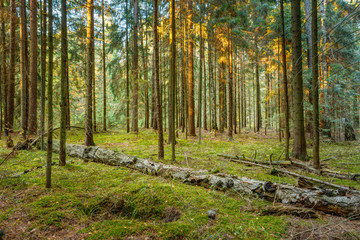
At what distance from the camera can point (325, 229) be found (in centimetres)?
269

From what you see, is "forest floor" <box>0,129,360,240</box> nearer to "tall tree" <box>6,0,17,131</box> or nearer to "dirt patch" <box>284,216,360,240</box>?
"dirt patch" <box>284,216,360,240</box>

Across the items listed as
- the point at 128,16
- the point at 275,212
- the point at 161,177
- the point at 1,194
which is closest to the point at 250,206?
the point at 275,212

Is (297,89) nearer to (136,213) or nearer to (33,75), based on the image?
(136,213)

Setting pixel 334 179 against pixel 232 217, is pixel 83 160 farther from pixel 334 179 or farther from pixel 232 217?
pixel 334 179

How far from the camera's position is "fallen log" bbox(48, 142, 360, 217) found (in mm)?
3104

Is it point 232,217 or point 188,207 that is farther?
point 188,207

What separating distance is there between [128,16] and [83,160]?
40.4ft

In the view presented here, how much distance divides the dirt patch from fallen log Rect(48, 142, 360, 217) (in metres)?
0.25

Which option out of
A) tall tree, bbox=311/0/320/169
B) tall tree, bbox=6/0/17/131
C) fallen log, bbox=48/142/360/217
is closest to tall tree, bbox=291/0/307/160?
tall tree, bbox=311/0/320/169

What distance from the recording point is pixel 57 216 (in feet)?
9.89

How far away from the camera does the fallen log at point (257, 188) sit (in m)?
3.10

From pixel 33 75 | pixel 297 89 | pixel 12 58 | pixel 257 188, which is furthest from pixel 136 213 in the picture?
pixel 12 58

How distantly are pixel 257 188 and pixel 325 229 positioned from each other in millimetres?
Answer: 1270

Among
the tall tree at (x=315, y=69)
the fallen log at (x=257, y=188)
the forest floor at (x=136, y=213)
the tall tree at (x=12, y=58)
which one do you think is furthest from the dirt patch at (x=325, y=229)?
the tall tree at (x=12, y=58)
